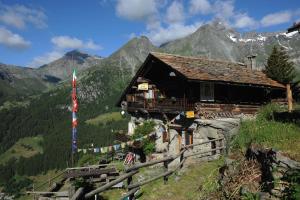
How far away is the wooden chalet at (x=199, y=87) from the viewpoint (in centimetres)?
2430

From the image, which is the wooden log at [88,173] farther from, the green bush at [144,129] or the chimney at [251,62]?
the chimney at [251,62]

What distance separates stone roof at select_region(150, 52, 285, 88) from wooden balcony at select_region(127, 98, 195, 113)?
84.6 inches

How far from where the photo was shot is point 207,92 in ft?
81.5

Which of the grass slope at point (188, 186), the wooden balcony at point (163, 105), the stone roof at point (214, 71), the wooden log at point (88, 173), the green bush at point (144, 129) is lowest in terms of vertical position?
the wooden log at point (88, 173)

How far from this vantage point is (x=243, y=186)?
28.8 feet

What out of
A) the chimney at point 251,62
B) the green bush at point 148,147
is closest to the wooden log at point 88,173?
the green bush at point 148,147

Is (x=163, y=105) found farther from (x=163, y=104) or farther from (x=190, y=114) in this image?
Result: (x=190, y=114)

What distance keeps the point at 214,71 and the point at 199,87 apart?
229 centimetres

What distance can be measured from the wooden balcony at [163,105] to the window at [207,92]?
1140mm

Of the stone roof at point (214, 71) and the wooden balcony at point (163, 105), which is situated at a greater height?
the stone roof at point (214, 71)

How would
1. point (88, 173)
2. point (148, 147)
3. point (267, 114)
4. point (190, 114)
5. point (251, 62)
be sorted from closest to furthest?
point (267, 114) < point (88, 173) < point (190, 114) < point (148, 147) < point (251, 62)

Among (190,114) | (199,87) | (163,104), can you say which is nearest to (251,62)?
(199,87)

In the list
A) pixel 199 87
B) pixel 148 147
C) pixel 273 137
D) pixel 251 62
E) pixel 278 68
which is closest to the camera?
pixel 273 137

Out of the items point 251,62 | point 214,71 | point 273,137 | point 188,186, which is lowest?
point 188,186
